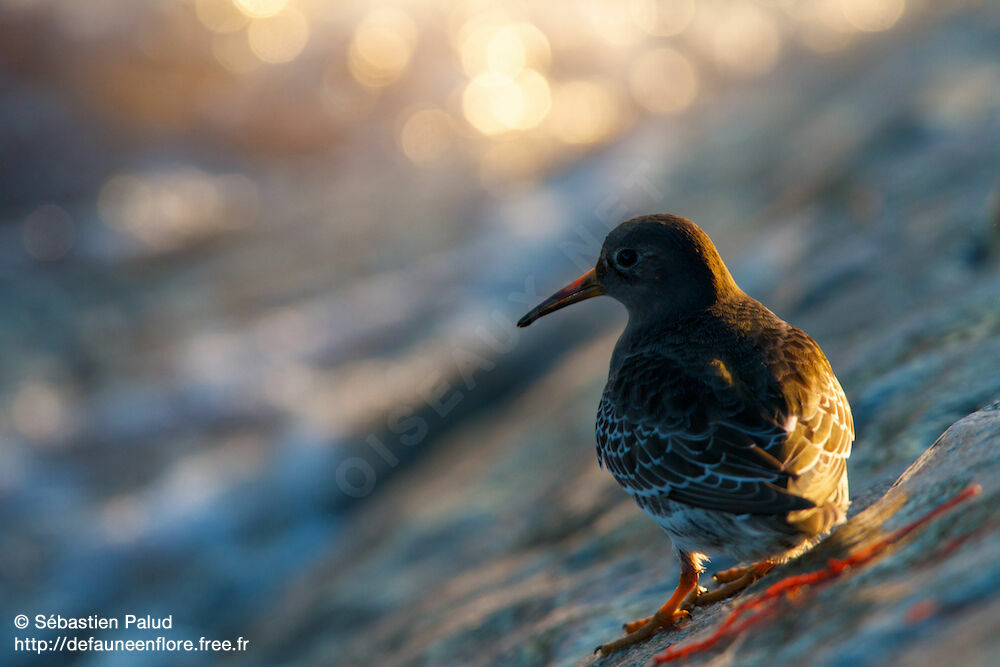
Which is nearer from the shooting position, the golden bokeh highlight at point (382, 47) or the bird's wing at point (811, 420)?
the bird's wing at point (811, 420)

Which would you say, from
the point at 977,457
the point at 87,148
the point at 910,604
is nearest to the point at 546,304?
the point at 977,457

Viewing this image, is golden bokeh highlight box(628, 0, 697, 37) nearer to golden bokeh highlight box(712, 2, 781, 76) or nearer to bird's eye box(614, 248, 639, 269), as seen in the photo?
golden bokeh highlight box(712, 2, 781, 76)

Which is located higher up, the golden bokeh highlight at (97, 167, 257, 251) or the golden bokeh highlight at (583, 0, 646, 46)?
the golden bokeh highlight at (583, 0, 646, 46)

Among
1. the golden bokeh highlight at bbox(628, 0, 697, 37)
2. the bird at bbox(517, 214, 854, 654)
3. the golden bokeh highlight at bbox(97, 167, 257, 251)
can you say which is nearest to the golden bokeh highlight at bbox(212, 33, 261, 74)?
the golden bokeh highlight at bbox(97, 167, 257, 251)

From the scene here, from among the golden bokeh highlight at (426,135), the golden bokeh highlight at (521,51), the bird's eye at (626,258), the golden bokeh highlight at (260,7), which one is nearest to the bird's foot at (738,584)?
the bird's eye at (626,258)

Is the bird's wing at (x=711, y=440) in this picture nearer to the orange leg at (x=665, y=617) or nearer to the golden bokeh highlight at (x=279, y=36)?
the orange leg at (x=665, y=617)

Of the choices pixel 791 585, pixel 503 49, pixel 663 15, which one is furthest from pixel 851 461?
pixel 663 15

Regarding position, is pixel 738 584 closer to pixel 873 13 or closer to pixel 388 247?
pixel 388 247
